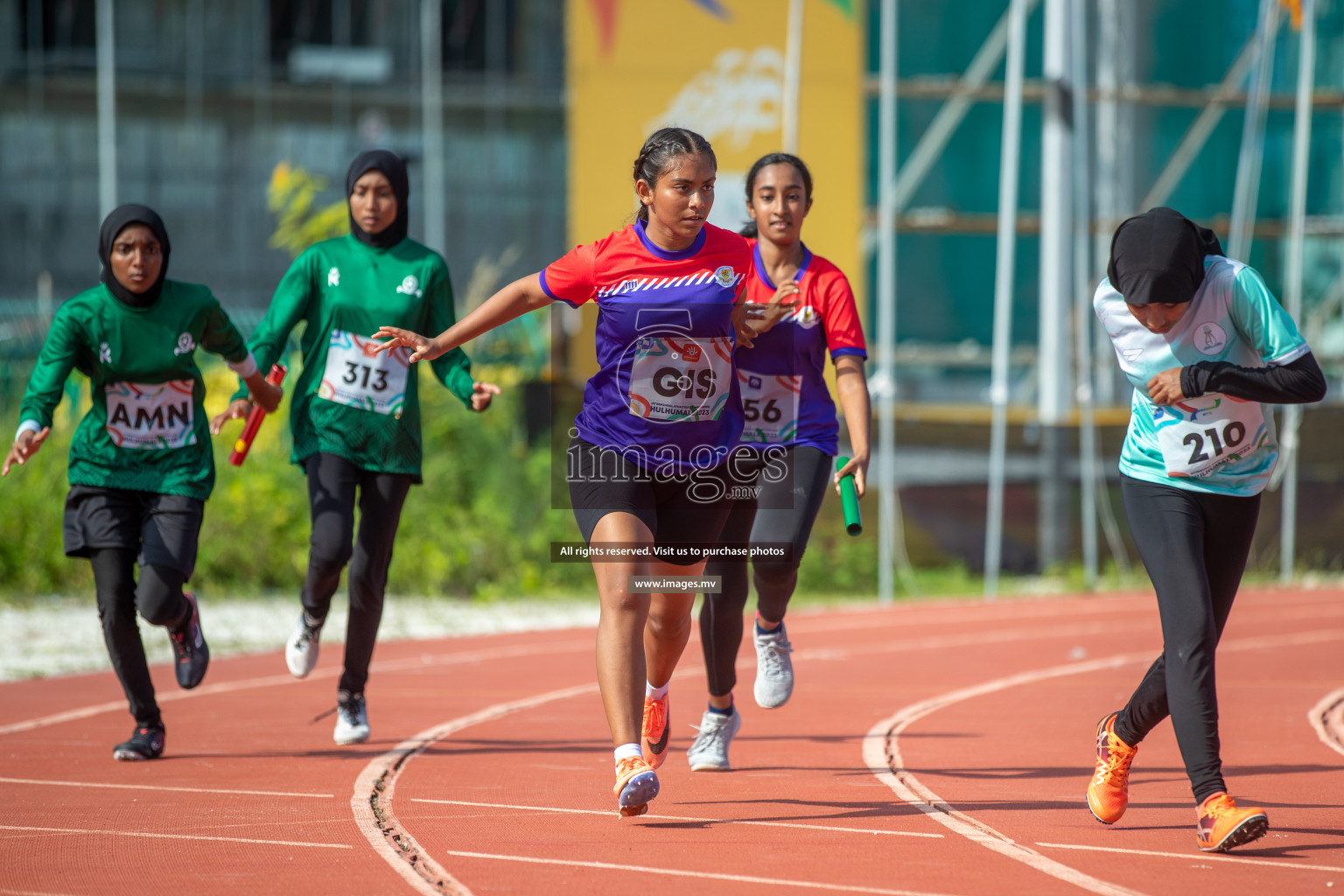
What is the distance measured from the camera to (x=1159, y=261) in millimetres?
4613

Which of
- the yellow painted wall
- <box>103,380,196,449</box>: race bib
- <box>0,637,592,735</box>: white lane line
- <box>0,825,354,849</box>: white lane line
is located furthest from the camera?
the yellow painted wall

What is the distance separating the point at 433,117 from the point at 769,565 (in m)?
32.3

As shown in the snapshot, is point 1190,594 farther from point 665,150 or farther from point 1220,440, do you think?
point 665,150

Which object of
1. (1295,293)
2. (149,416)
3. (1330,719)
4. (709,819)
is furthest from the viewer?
(1295,293)

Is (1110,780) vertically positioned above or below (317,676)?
above

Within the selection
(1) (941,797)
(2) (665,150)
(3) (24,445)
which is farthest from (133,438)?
(1) (941,797)

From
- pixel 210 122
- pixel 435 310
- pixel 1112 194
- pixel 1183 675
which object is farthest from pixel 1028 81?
pixel 210 122

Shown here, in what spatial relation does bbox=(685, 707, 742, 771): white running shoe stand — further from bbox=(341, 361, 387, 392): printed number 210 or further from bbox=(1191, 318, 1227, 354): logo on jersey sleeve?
bbox=(1191, 318, 1227, 354): logo on jersey sleeve

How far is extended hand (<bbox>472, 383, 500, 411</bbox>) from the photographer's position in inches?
251

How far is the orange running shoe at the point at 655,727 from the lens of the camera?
577 cm

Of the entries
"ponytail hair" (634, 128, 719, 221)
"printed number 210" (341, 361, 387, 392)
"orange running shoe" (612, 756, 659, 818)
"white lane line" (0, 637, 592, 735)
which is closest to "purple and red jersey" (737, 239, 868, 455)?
"ponytail hair" (634, 128, 719, 221)

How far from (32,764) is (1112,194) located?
709 inches

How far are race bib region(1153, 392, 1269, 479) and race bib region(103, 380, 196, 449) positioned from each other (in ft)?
13.8

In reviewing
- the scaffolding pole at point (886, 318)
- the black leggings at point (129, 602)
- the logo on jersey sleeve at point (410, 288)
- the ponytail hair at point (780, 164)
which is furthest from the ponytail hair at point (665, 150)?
the scaffolding pole at point (886, 318)
